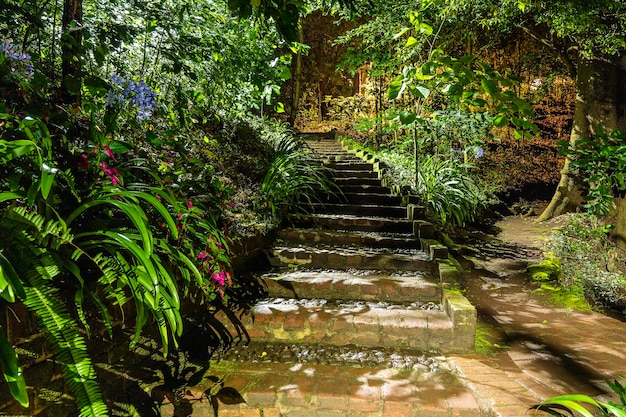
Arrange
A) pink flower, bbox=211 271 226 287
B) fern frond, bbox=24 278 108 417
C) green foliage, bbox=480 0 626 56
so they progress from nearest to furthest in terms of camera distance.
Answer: fern frond, bbox=24 278 108 417 < pink flower, bbox=211 271 226 287 < green foliage, bbox=480 0 626 56

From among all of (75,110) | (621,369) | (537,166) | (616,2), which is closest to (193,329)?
(75,110)

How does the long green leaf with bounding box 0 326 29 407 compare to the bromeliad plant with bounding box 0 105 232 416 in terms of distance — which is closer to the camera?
the long green leaf with bounding box 0 326 29 407

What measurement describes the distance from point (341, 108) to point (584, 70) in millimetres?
8932

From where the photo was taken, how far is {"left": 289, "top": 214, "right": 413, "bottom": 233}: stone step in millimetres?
4578

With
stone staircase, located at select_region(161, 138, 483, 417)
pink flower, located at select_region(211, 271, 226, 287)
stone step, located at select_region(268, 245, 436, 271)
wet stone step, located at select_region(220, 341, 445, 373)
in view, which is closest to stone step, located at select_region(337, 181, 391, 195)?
stone staircase, located at select_region(161, 138, 483, 417)

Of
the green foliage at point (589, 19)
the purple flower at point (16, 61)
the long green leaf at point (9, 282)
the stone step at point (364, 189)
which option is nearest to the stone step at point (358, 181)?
the stone step at point (364, 189)

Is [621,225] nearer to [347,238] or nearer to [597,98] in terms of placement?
[347,238]

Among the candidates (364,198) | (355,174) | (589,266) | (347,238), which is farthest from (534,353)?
(355,174)

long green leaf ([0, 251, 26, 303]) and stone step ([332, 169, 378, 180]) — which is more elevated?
stone step ([332, 169, 378, 180])

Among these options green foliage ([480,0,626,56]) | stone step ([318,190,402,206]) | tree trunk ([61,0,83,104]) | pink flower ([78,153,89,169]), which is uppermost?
green foliage ([480,0,626,56])

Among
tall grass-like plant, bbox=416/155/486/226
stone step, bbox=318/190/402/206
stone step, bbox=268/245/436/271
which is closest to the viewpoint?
stone step, bbox=268/245/436/271

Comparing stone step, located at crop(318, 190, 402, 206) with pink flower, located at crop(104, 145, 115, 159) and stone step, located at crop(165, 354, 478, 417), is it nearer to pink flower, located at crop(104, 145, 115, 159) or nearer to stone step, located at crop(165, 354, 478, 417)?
stone step, located at crop(165, 354, 478, 417)

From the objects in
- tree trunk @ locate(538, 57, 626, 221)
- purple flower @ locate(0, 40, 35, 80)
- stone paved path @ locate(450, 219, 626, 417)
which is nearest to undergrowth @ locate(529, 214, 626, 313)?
stone paved path @ locate(450, 219, 626, 417)

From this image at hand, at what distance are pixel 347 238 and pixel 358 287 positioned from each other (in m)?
1.03
